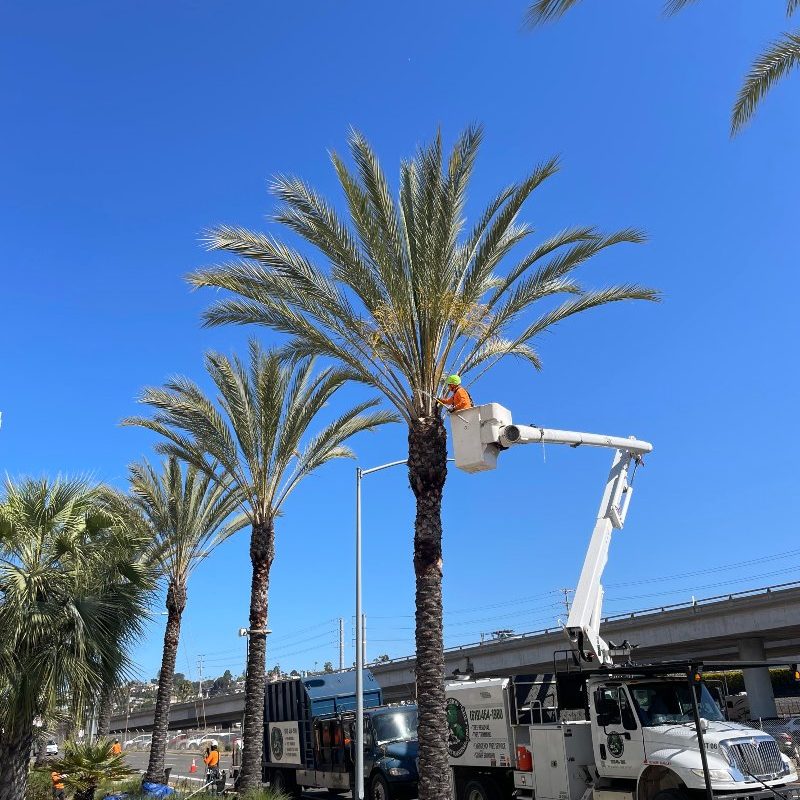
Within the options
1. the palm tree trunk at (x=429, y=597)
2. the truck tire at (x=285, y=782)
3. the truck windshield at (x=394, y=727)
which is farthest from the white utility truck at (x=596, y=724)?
the truck tire at (x=285, y=782)

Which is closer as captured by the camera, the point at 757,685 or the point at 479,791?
the point at 479,791

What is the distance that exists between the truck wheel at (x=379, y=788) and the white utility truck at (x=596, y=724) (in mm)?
2557

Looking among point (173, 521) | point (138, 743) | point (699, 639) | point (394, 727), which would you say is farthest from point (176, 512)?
point (138, 743)

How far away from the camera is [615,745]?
1197cm

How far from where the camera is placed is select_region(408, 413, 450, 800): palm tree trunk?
12.1 m

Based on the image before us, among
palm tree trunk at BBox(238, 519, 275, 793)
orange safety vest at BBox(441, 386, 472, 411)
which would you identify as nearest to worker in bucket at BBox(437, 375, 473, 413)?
orange safety vest at BBox(441, 386, 472, 411)

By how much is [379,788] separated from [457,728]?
11.4ft

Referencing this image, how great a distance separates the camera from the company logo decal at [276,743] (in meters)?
22.3

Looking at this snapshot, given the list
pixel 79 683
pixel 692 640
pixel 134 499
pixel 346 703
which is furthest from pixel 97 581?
pixel 692 640

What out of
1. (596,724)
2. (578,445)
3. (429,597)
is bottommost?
(596,724)

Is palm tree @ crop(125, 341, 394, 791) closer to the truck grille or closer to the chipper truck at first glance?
the chipper truck

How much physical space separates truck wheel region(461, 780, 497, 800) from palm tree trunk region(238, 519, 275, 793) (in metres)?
5.35

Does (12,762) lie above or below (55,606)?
below

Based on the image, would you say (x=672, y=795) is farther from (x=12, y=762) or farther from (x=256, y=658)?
(x=256, y=658)
